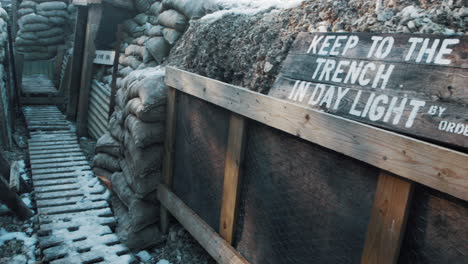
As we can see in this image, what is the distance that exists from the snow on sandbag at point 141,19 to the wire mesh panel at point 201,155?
356cm

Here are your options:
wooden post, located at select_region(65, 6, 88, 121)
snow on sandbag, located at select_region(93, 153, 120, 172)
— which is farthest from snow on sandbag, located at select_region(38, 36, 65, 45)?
snow on sandbag, located at select_region(93, 153, 120, 172)

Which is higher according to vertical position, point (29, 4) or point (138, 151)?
point (29, 4)

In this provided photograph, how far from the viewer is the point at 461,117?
1610mm

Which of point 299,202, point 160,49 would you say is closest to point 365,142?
point 299,202

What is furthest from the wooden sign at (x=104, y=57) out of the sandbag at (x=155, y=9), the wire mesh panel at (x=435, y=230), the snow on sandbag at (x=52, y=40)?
the wire mesh panel at (x=435, y=230)

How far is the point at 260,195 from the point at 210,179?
63cm

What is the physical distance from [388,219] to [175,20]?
402 centimetres

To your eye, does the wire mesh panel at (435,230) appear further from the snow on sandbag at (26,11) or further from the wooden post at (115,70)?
the snow on sandbag at (26,11)

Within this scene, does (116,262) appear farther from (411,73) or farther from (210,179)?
(411,73)

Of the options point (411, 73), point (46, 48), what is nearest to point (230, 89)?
point (411, 73)

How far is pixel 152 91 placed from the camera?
3.55m

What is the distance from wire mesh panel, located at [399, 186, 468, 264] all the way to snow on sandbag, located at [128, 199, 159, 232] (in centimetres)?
256

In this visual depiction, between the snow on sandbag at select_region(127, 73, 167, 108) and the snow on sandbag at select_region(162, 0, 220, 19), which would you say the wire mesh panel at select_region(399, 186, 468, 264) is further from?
the snow on sandbag at select_region(162, 0, 220, 19)

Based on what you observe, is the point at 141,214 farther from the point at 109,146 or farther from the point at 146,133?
the point at 109,146
